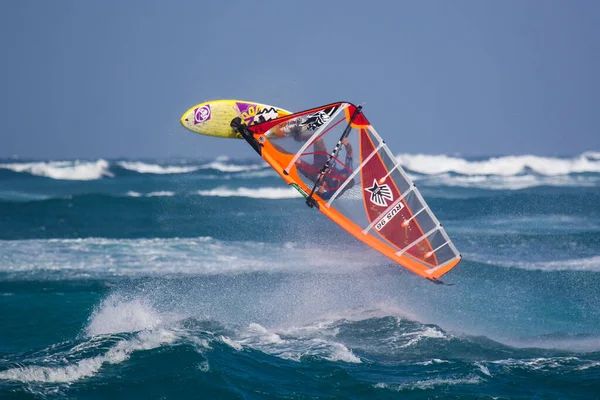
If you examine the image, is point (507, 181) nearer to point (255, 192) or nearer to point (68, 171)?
point (255, 192)

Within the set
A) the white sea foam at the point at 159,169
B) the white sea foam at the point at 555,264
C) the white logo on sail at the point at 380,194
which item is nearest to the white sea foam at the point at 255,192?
the white sea foam at the point at 159,169

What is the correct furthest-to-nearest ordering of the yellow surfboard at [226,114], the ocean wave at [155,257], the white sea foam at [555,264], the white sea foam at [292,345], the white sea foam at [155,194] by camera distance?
the white sea foam at [155,194], the white sea foam at [555,264], the ocean wave at [155,257], the yellow surfboard at [226,114], the white sea foam at [292,345]

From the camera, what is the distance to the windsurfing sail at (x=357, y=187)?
10.1 m

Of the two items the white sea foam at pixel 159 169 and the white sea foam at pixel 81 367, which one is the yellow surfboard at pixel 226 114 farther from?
the white sea foam at pixel 159 169

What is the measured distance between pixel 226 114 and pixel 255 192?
19714 mm

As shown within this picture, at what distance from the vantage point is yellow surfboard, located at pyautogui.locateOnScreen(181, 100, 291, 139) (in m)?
11.1

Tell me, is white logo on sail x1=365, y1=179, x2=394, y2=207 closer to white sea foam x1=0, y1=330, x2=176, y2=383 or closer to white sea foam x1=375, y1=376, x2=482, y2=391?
white sea foam x1=375, y1=376, x2=482, y2=391

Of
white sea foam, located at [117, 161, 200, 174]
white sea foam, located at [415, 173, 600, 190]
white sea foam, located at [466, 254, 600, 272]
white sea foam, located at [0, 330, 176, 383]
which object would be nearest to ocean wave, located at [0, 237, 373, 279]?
white sea foam, located at [466, 254, 600, 272]

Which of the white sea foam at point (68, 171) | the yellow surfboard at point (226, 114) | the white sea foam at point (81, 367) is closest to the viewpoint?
the white sea foam at point (81, 367)

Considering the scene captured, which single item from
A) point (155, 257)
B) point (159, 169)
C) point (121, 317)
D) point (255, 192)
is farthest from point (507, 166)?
point (121, 317)

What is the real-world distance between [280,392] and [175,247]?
9.88 meters

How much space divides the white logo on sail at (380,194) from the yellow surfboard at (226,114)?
1922 millimetres

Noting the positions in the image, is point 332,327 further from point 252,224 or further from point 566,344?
point 252,224

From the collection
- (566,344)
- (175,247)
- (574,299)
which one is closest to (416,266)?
(566,344)
